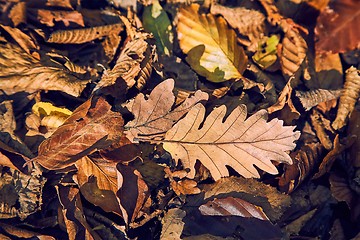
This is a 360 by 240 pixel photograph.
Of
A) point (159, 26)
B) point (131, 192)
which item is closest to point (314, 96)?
point (159, 26)

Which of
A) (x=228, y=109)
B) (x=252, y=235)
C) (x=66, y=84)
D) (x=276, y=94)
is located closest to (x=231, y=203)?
(x=252, y=235)

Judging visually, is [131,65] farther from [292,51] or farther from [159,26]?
[292,51]

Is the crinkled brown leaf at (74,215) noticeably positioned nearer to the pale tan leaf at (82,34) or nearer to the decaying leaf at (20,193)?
the decaying leaf at (20,193)

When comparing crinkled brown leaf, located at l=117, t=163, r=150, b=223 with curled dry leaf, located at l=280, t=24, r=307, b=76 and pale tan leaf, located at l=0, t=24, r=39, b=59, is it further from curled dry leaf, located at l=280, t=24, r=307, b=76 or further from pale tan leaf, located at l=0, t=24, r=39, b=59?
curled dry leaf, located at l=280, t=24, r=307, b=76

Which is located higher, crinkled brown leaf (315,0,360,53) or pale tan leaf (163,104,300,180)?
crinkled brown leaf (315,0,360,53)

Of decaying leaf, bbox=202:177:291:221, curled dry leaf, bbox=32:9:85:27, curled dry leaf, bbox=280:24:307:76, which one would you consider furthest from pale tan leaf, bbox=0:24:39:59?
curled dry leaf, bbox=280:24:307:76

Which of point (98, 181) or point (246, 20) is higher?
point (246, 20)

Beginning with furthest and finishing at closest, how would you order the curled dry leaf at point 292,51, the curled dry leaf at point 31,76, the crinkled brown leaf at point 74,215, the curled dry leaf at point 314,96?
the curled dry leaf at point 292,51 < the curled dry leaf at point 314,96 < the curled dry leaf at point 31,76 < the crinkled brown leaf at point 74,215

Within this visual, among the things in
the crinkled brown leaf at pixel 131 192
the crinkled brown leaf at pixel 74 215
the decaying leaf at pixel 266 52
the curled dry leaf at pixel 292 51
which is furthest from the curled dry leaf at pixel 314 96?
the crinkled brown leaf at pixel 74 215
